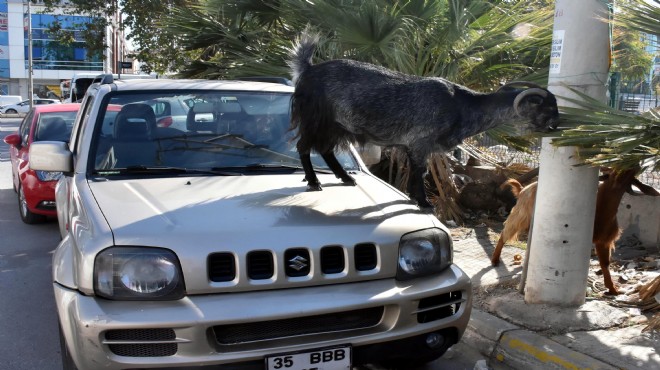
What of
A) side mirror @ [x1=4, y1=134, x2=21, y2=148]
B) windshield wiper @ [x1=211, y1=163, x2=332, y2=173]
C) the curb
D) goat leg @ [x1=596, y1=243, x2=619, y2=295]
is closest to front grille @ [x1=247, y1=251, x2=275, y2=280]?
windshield wiper @ [x1=211, y1=163, x2=332, y2=173]

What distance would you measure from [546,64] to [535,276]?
373 centimetres

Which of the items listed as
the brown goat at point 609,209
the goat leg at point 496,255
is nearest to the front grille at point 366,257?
the brown goat at point 609,209

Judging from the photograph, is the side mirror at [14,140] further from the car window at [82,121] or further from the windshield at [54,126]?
the car window at [82,121]

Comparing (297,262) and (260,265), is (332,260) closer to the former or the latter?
(297,262)

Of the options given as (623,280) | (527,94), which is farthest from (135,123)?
(623,280)

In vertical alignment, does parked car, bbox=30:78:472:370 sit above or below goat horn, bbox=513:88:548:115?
below

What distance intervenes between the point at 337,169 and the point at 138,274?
1.76m

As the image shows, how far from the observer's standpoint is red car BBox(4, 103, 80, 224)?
7738 mm

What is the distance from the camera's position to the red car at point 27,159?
7738mm

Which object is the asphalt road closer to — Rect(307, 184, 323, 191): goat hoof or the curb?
the curb

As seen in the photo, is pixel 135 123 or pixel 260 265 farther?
pixel 135 123

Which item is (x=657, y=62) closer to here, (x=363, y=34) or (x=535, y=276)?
(x=535, y=276)

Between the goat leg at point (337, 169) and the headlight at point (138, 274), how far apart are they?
1616 millimetres

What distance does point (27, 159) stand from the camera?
8.12m
